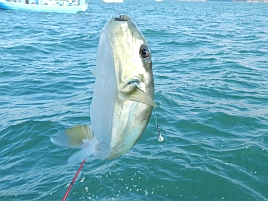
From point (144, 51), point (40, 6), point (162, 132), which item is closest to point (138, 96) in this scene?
point (144, 51)

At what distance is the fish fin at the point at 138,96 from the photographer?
6.00ft

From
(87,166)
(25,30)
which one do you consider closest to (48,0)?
(25,30)

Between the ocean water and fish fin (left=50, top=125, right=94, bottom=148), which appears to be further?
the ocean water

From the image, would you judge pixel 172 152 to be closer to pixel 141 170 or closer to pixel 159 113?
pixel 141 170

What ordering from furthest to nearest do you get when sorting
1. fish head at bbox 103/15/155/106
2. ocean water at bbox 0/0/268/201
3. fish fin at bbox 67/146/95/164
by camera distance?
ocean water at bbox 0/0/268/201
fish fin at bbox 67/146/95/164
fish head at bbox 103/15/155/106

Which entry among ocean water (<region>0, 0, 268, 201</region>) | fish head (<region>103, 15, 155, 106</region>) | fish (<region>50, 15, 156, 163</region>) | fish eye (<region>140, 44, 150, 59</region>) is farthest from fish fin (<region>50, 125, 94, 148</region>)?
ocean water (<region>0, 0, 268, 201</region>)

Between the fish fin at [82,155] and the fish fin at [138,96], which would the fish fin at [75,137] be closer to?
the fish fin at [82,155]

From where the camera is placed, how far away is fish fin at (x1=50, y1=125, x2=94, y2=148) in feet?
7.46

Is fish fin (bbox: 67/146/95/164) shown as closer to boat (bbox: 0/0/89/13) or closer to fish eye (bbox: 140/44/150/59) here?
fish eye (bbox: 140/44/150/59)

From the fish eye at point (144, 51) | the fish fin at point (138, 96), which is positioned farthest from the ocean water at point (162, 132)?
the fish eye at point (144, 51)

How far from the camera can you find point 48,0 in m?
45.9

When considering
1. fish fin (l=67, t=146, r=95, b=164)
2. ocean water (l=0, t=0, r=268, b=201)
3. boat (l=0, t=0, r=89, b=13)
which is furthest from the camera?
boat (l=0, t=0, r=89, b=13)

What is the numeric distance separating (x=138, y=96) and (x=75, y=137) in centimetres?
69

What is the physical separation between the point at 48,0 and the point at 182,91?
133ft
